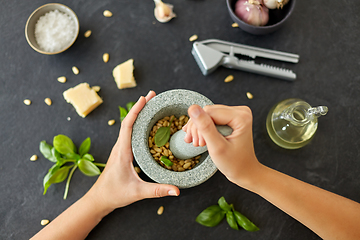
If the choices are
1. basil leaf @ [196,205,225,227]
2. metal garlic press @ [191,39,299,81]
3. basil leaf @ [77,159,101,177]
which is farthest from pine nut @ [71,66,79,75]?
basil leaf @ [196,205,225,227]

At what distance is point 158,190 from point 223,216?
0.35 metres

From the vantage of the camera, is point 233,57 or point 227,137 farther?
point 233,57

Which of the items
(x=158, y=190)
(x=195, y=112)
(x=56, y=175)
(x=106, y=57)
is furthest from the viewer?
(x=106, y=57)

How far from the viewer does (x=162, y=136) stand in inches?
30.6

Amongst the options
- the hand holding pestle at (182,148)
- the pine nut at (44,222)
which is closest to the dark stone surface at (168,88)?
the pine nut at (44,222)

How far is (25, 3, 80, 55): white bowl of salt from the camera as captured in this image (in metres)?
1.03

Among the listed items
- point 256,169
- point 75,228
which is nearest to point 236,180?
point 256,169

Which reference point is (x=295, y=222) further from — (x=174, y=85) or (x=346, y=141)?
(x=174, y=85)

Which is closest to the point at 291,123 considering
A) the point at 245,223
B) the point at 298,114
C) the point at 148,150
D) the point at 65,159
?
the point at 298,114

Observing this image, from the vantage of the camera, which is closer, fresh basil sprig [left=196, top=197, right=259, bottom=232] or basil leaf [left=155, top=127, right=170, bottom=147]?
basil leaf [left=155, top=127, right=170, bottom=147]

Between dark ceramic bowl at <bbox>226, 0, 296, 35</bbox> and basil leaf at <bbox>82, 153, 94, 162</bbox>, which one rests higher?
dark ceramic bowl at <bbox>226, 0, 296, 35</bbox>

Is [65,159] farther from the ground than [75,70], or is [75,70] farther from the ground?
[75,70]

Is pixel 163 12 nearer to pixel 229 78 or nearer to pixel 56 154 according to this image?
pixel 229 78

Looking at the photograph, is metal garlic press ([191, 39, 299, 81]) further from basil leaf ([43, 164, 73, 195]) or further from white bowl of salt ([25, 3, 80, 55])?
basil leaf ([43, 164, 73, 195])
